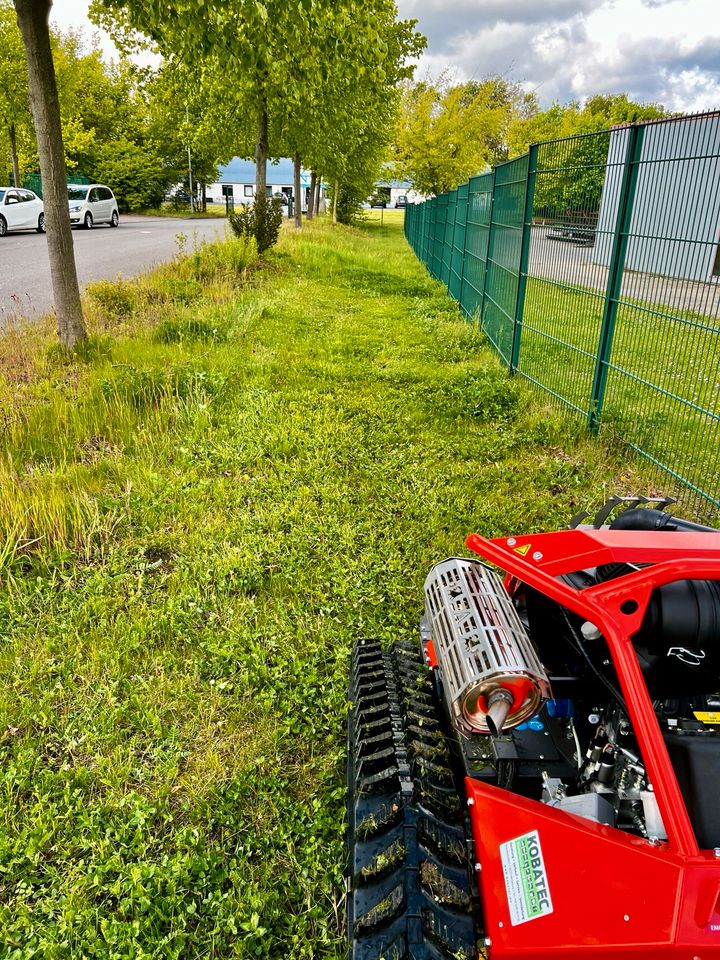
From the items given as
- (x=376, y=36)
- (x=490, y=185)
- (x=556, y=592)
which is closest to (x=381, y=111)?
(x=490, y=185)

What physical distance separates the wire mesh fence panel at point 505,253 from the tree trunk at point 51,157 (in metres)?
4.77

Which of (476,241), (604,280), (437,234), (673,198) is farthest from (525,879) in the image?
(437,234)

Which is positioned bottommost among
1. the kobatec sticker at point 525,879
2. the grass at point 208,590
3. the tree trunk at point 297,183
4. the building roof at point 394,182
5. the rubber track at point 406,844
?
the grass at point 208,590

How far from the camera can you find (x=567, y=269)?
6398mm

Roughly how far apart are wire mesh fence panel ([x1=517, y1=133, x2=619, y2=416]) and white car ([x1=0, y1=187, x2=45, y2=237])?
18100 millimetres

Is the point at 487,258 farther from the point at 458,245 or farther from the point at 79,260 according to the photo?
the point at 79,260

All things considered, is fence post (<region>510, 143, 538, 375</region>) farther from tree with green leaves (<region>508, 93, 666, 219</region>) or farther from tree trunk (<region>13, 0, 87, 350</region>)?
tree trunk (<region>13, 0, 87, 350</region>)

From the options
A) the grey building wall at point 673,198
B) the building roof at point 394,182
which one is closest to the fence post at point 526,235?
the grey building wall at point 673,198

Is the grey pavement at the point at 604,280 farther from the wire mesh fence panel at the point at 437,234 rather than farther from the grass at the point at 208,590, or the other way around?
the wire mesh fence panel at the point at 437,234

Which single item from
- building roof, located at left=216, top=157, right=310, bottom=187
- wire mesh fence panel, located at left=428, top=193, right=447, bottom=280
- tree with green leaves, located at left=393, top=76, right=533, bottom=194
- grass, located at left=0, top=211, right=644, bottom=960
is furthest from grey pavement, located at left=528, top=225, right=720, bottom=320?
building roof, located at left=216, top=157, right=310, bottom=187

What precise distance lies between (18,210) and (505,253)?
18174 mm

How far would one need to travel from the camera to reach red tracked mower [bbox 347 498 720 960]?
1.55 m

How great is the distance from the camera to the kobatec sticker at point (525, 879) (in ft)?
5.19

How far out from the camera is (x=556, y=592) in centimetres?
197
